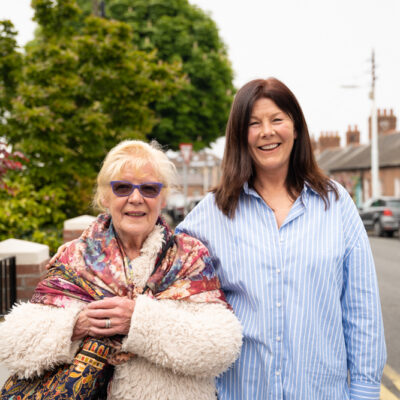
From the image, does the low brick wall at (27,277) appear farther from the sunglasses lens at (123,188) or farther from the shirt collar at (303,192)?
the shirt collar at (303,192)

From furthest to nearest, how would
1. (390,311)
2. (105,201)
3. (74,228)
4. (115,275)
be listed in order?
(390,311) → (74,228) → (105,201) → (115,275)

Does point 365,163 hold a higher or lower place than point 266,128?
lower

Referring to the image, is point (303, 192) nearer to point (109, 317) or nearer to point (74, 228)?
point (109, 317)

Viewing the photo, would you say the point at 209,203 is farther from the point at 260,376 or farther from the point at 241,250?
the point at 260,376

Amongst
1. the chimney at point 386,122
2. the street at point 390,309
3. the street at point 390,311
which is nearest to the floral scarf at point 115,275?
the street at point 390,311

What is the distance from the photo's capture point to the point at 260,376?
2.02 meters

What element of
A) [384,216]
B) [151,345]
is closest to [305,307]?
[151,345]

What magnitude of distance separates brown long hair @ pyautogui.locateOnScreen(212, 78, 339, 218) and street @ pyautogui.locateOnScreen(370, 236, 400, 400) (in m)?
2.76

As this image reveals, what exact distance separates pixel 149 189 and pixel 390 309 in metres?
6.11

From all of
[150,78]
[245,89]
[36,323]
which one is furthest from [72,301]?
[150,78]

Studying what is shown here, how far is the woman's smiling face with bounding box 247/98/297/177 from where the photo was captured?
2.14 m

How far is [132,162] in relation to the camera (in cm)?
204

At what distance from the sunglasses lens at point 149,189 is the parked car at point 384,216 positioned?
18.3 meters

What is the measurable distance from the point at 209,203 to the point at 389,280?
8.20m
